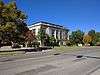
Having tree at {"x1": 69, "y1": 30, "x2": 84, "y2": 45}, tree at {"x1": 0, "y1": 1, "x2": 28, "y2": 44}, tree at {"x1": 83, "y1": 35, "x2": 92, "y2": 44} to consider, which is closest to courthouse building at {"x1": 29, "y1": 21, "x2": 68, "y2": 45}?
tree at {"x1": 69, "y1": 30, "x2": 84, "y2": 45}

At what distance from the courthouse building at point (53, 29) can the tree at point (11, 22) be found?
5537cm

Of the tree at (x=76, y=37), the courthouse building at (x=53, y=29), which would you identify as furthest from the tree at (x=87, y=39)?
the courthouse building at (x=53, y=29)

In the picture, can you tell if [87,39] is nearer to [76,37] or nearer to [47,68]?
[76,37]

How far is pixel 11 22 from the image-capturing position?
35.9 m

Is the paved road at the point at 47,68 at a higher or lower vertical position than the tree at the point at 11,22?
lower

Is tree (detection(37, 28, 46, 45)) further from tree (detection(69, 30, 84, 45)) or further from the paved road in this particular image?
the paved road

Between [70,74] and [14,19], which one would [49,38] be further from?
[70,74]

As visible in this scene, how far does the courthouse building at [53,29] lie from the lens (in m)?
95.8

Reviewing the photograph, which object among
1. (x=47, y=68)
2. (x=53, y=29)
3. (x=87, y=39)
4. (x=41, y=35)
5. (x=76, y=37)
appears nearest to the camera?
(x=47, y=68)

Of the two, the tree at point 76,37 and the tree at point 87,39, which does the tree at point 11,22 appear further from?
the tree at point 87,39

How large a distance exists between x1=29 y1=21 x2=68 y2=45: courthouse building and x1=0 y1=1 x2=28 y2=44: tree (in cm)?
5537

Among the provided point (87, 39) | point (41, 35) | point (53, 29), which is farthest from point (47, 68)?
point (87, 39)

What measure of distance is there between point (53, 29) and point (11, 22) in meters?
64.3

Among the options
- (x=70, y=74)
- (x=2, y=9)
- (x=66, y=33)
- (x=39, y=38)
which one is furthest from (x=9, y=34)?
(x=66, y=33)
